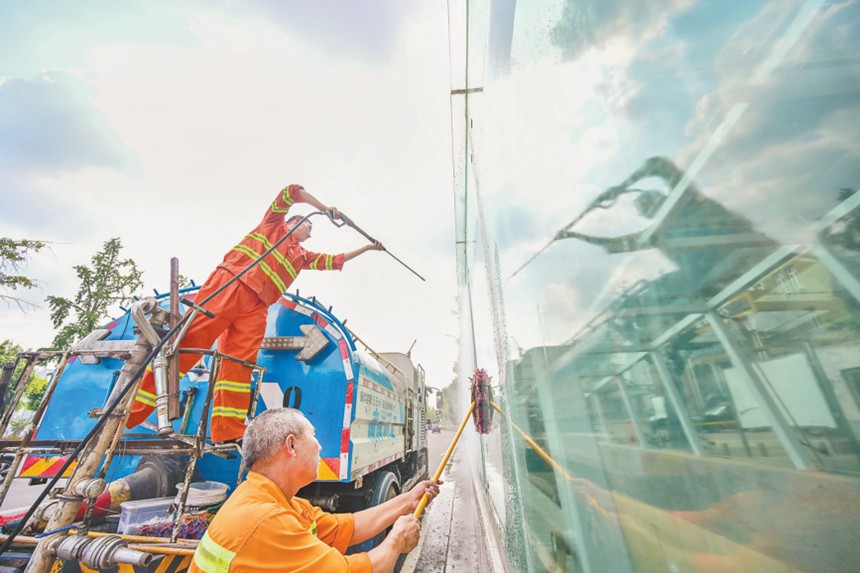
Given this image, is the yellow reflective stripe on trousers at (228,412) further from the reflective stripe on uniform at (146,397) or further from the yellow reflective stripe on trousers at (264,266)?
the yellow reflective stripe on trousers at (264,266)

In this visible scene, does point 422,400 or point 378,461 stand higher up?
point 422,400

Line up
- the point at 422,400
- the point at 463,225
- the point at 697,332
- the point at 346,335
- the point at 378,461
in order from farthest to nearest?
the point at 422,400, the point at 463,225, the point at 378,461, the point at 346,335, the point at 697,332

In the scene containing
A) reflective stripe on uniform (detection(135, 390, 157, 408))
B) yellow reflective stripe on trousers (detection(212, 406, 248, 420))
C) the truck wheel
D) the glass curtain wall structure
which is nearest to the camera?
the glass curtain wall structure

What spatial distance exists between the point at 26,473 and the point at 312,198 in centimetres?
313

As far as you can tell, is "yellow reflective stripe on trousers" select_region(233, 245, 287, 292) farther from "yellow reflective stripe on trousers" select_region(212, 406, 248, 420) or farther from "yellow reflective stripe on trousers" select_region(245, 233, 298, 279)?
"yellow reflective stripe on trousers" select_region(212, 406, 248, 420)

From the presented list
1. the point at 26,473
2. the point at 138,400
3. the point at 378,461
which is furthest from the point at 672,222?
the point at 26,473

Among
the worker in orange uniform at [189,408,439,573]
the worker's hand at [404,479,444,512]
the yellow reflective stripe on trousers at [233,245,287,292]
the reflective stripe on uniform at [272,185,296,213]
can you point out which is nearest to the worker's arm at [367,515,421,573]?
the worker in orange uniform at [189,408,439,573]

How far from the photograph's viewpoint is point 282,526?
1353 mm

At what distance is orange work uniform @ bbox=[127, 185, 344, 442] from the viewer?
2.53 metres

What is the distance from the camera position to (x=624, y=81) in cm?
56

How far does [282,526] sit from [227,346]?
72.7 inches

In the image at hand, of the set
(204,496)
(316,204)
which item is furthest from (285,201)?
(204,496)

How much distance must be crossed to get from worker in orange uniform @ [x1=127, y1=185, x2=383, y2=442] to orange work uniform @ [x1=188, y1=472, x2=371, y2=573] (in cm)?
129

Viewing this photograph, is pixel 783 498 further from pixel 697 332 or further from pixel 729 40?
pixel 729 40
